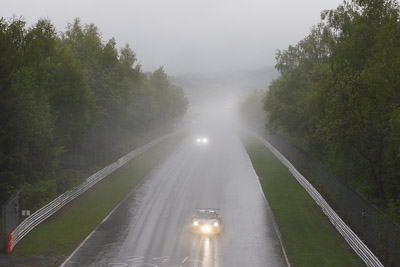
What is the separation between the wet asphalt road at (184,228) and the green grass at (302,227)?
2.77ft

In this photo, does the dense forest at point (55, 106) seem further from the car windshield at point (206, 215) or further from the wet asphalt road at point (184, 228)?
→ the car windshield at point (206, 215)

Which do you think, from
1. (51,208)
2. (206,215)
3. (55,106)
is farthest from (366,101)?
(55,106)

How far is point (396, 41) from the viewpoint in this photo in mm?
30125

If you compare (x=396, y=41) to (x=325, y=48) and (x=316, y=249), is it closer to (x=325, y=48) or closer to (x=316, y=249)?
(x=316, y=249)

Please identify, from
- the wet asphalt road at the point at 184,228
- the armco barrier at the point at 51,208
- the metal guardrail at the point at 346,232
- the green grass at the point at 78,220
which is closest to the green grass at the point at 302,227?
the metal guardrail at the point at 346,232

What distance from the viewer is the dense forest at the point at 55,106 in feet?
113

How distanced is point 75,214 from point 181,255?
12.5m

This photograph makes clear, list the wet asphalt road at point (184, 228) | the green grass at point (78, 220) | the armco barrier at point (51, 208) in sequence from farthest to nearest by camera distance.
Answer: the armco barrier at point (51, 208), the green grass at point (78, 220), the wet asphalt road at point (184, 228)

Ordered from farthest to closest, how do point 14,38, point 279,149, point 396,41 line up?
point 279,149
point 14,38
point 396,41

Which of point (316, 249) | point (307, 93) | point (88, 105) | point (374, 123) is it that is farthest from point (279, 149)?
point (316, 249)

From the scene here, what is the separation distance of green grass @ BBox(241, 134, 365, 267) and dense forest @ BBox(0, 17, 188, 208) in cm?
1734

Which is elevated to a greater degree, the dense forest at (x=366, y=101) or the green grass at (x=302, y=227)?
the dense forest at (x=366, y=101)

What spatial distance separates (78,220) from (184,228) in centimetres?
761

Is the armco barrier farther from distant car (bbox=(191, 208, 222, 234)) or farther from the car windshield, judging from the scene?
the car windshield
